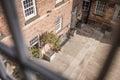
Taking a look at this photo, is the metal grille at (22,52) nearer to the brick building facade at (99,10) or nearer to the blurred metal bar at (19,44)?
the blurred metal bar at (19,44)

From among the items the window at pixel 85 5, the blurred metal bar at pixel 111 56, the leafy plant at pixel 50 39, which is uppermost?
the blurred metal bar at pixel 111 56

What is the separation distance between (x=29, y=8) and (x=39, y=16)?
2.62 ft

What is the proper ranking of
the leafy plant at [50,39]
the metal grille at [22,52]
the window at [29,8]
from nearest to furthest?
the metal grille at [22,52]
the window at [29,8]
the leafy plant at [50,39]

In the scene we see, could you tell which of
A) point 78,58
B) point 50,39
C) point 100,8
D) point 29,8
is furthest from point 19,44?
point 100,8

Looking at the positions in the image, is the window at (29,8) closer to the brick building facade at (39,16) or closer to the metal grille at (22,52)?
the brick building facade at (39,16)

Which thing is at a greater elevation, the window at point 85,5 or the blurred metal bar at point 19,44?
the blurred metal bar at point 19,44

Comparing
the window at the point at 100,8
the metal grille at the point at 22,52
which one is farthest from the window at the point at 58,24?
the metal grille at the point at 22,52

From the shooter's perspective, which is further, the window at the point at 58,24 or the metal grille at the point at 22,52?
the window at the point at 58,24

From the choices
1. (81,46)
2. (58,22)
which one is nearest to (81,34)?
(81,46)

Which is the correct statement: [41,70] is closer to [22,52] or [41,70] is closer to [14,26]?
[22,52]

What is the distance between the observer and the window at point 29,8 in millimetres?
7432

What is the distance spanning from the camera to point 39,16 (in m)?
8.30

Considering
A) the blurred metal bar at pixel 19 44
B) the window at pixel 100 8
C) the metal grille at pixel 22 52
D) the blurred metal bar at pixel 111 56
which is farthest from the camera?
the window at pixel 100 8

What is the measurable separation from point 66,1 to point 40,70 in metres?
9.76
